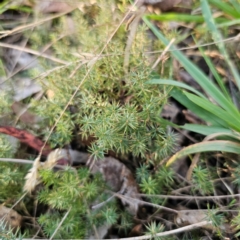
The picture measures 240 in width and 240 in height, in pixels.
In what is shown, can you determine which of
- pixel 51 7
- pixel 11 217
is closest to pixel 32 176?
pixel 11 217

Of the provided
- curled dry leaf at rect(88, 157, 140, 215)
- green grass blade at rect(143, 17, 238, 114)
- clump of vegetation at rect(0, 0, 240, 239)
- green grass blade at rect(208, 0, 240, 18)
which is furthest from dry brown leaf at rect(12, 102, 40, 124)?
green grass blade at rect(208, 0, 240, 18)

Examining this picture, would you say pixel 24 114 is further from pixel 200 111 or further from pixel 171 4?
pixel 171 4

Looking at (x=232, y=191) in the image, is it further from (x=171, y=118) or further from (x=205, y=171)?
(x=171, y=118)

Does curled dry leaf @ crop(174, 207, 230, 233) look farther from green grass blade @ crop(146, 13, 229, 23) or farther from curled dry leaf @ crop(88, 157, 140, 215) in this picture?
green grass blade @ crop(146, 13, 229, 23)

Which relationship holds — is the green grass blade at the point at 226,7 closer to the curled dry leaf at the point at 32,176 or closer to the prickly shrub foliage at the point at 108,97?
the prickly shrub foliage at the point at 108,97

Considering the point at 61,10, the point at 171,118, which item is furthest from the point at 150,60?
the point at 61,10

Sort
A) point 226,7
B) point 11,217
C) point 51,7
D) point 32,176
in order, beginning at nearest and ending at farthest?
point 32,176, point 11,217, point 226,7, point 51,7

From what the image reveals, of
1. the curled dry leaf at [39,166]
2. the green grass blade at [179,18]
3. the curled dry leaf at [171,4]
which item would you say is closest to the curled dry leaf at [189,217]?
the curled dry leaf at [39,166]

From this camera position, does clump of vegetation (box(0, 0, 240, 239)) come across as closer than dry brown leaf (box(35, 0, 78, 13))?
Yes
